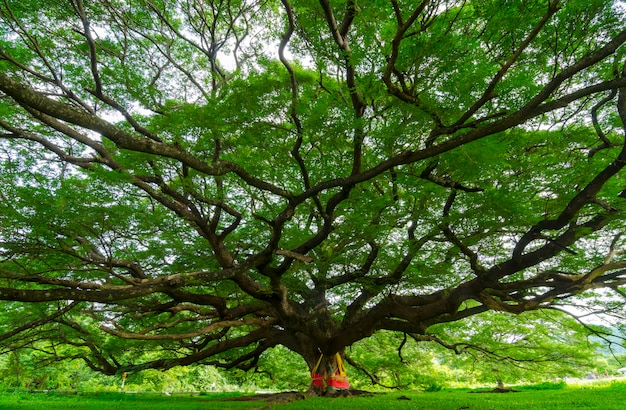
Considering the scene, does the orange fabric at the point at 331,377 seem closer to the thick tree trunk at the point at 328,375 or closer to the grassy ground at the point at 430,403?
the thick tree trunk at the point at 328,375

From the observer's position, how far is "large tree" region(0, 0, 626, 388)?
3428 millimetres

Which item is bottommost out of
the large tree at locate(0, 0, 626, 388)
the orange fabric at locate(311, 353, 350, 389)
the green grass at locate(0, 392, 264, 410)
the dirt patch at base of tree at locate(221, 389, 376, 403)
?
the green grass at locate(0, 392, 264, 410)

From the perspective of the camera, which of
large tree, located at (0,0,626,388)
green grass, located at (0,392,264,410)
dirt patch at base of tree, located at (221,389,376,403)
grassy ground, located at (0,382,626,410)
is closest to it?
large tree, located at (0,0,626,388)

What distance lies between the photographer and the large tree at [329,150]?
Result: 11.2 ft

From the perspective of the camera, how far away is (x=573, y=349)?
8836mm

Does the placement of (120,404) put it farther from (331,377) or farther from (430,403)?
(430,403)

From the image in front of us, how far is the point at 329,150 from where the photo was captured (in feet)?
16.8

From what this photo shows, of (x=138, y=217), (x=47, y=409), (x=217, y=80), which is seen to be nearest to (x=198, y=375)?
(x=47, y=409)

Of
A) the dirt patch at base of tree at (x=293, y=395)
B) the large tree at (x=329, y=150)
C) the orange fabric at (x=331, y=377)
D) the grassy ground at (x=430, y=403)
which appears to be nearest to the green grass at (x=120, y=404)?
Answer: the grassy ground at (x=430, y=403)

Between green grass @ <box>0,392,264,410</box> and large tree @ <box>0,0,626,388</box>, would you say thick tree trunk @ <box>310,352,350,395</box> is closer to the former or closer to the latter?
large tree @ <box>0,0,626,388</box>

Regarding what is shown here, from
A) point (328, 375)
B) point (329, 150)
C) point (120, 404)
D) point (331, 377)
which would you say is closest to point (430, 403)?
point (331, 377)

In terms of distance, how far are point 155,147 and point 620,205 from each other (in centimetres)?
493

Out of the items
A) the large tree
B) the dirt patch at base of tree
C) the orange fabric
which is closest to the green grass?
the dirt patch at base of tree

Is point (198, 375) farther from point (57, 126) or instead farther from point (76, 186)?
point (57, 126)
